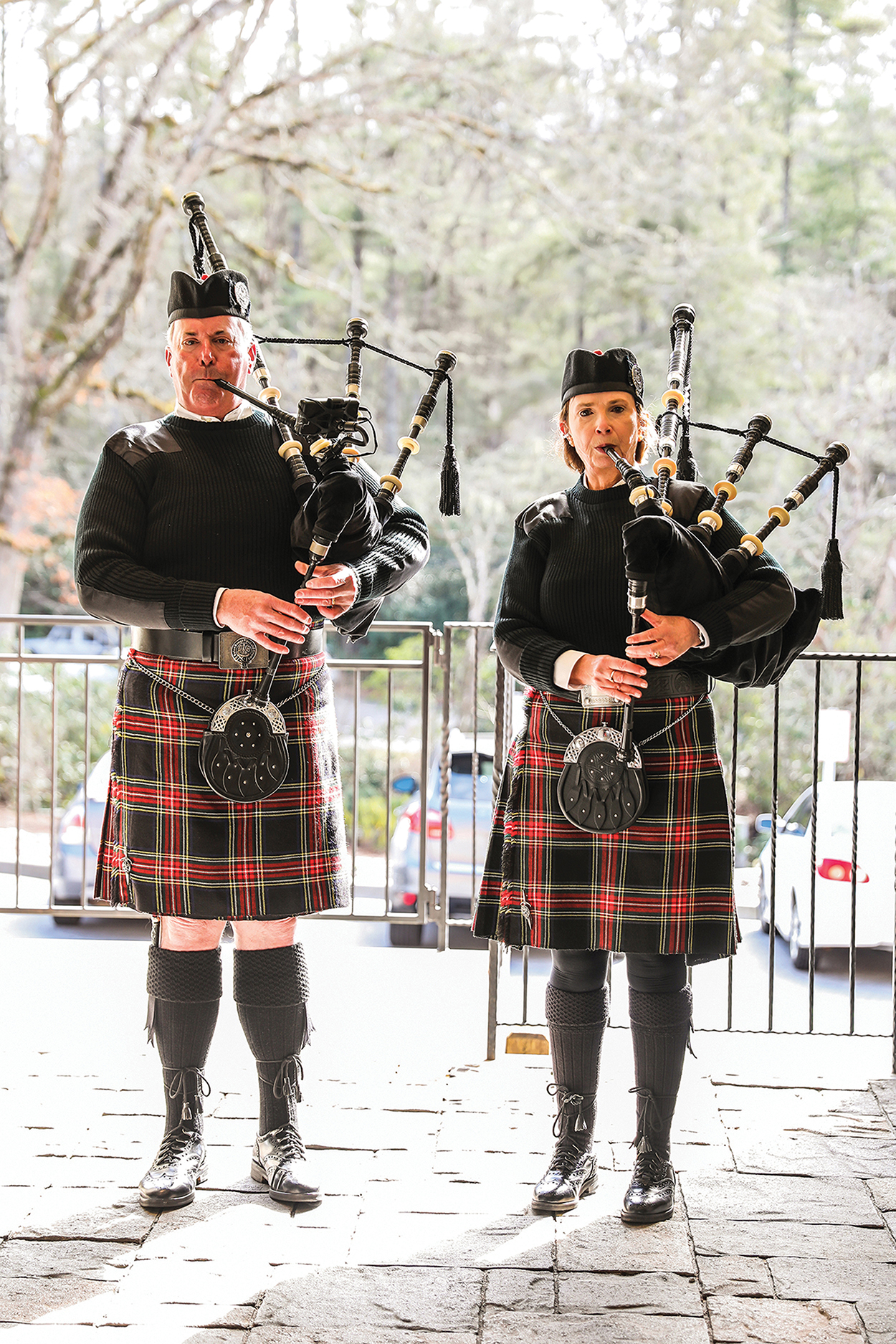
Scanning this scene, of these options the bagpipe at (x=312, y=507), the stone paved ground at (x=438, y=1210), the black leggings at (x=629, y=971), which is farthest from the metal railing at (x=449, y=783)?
the bagpipe at (x=312, y=507)

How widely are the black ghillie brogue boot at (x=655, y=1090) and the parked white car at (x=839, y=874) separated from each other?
98.4 inches

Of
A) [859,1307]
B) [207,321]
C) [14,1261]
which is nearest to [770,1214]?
[859,1307]

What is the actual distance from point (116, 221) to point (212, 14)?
1422 mm

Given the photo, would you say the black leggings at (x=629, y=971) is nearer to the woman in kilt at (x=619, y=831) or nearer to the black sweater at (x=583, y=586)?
the woman in kilt at (x=619, y=831)

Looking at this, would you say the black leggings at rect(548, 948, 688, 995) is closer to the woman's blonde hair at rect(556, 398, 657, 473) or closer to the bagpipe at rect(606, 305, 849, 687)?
the bagpipe at rect(606, 305, 849, 687)

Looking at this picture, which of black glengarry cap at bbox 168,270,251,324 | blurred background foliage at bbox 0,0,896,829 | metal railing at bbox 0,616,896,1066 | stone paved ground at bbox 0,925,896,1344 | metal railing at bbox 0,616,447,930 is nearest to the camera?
stone paved ground at bbox 0,925,896,1344

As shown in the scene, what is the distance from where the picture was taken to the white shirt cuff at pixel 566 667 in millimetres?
1733

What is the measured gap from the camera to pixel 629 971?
6.12 feet

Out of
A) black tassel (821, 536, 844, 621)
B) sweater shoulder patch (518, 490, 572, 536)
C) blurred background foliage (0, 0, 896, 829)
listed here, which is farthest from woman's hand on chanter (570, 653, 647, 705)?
blurred background foliage (0, 0, 896, 829)

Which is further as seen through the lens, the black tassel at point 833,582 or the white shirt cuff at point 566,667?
the black tassel at point 833,582

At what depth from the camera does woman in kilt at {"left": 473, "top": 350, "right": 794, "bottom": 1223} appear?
5.87 ft

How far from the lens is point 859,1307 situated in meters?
1.61

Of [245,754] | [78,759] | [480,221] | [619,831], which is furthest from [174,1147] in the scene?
[480,221]

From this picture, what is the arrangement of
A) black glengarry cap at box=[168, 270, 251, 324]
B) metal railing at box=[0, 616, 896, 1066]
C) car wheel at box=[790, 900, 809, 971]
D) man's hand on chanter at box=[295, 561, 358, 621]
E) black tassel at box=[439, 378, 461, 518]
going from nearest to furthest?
man's hand on chanter at box=[295, 561, 358, 621] → black glengarry cap at box=[168, 270, 251, 324] → black tassel at box=[439, 378, 461, 518] → metal railing at box=[0, 616, 896, 1066] → car wheel at box=[790, 900, 809, 971]
